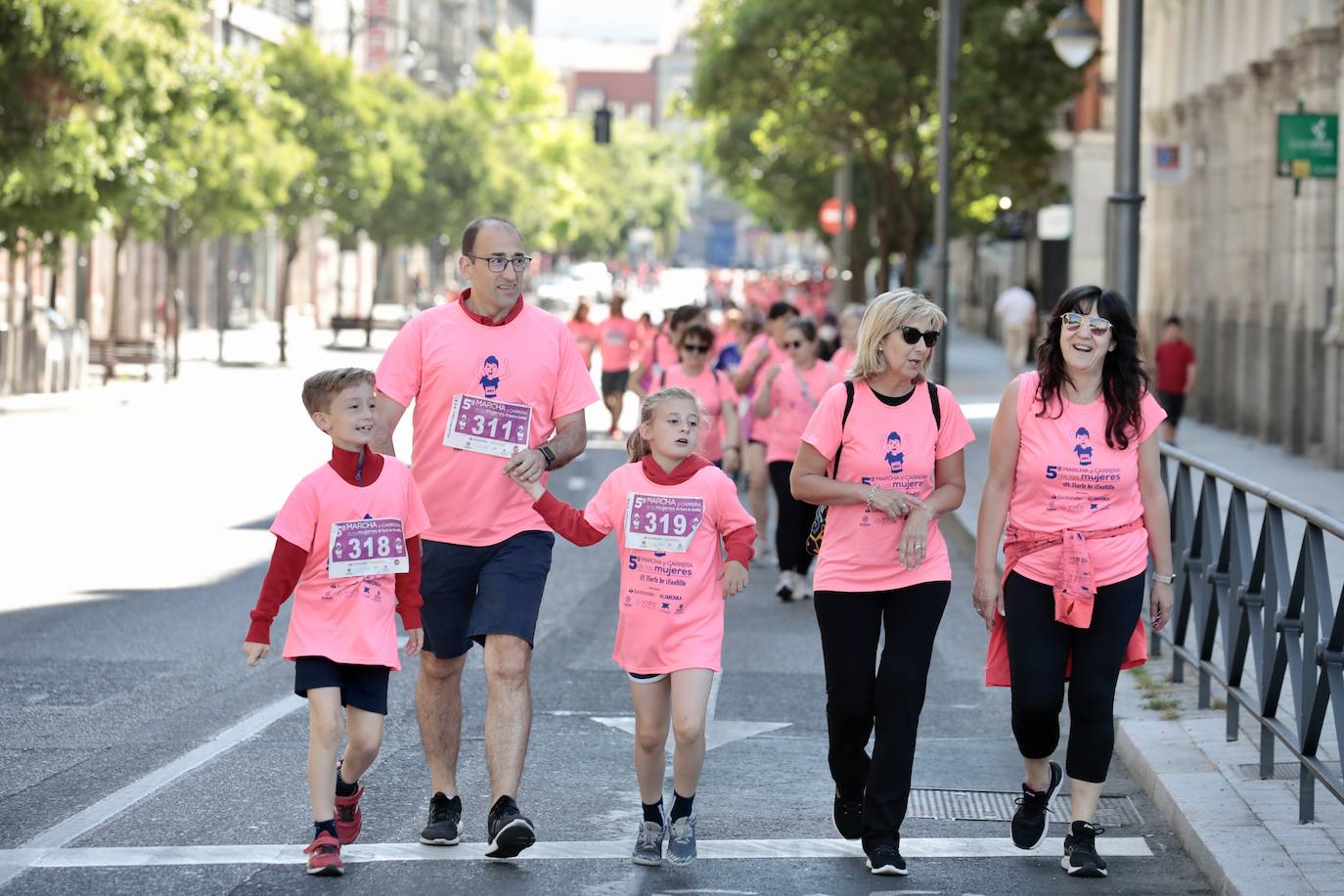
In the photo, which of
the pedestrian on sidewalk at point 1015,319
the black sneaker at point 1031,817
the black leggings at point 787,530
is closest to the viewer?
the black sneaker at point 1031,817

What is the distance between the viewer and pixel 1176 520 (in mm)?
9422

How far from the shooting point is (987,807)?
25.0ft

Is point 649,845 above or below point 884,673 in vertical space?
below

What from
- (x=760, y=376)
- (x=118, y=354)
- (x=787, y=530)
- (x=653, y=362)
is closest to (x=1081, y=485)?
(x=787, y=530)

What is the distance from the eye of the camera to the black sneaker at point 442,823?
6.71 meters

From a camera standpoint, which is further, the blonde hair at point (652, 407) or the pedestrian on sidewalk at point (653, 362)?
the pedestrian on sidewalk at point (653, 362)

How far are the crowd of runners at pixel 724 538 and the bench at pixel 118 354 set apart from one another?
2811cm

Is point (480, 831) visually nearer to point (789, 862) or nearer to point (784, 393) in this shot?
point (789, 862)

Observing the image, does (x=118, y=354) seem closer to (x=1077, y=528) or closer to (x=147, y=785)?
(x=147, y=785)

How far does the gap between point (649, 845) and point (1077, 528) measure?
59.7 inches

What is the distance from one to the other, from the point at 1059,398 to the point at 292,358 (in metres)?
40.3

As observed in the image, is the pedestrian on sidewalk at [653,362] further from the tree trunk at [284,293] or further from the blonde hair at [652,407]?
the tree trunk at [284,293]

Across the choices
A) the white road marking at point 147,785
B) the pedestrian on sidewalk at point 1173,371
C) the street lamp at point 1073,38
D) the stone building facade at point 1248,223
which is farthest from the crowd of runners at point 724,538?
the pedestrian on sidewalk at point 1173,371

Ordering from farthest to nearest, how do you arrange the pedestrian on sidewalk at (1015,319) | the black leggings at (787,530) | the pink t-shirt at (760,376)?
1. the pedestrian on sidewalk at (1015,319)
2. the pink t-shirt at (760,376)
3. the black leggings at (787,530)
